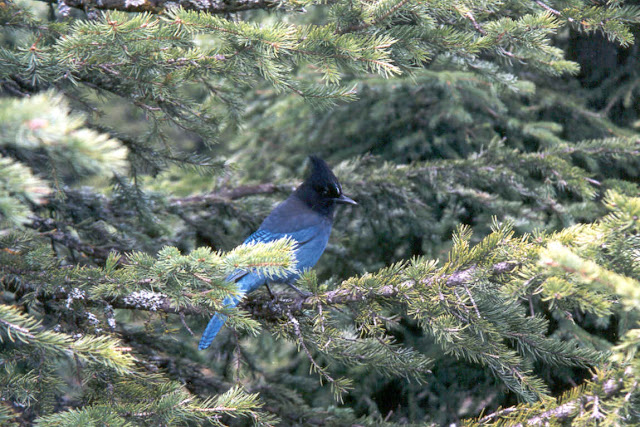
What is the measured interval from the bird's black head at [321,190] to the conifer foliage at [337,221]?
0.17 metres

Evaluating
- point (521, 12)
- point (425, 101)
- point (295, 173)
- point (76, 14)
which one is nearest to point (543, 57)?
point (521, 12)

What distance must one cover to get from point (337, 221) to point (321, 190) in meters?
0.50

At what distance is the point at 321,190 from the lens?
150 inches

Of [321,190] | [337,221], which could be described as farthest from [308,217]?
[337,221]

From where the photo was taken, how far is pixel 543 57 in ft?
9.06

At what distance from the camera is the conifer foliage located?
1657 millimetres

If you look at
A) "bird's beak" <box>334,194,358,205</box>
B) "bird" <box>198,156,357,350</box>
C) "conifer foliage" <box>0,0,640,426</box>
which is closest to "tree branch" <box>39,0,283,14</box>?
"conifer foliage" <box>0,0,640,426</box>

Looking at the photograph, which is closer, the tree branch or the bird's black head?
the tree branch

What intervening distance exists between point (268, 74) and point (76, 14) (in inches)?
110

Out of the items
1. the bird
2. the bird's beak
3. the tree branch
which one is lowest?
the bird

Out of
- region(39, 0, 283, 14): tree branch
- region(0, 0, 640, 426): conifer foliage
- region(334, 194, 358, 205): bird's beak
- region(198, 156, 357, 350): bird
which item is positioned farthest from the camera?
region(334, 194, 358, 205): bird's beak

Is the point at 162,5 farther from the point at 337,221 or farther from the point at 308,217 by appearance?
the point at 337,221

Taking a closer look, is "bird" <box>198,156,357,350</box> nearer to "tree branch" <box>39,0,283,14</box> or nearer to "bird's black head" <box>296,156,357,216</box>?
"bird's black head" <box>296,156,357,216</box>

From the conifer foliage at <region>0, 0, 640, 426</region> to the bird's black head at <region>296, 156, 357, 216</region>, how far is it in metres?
0.17
